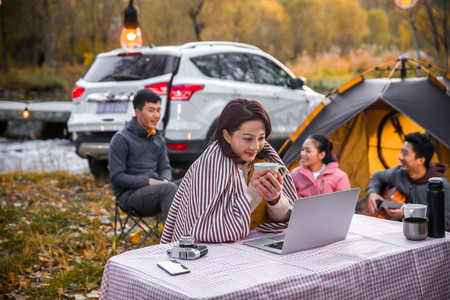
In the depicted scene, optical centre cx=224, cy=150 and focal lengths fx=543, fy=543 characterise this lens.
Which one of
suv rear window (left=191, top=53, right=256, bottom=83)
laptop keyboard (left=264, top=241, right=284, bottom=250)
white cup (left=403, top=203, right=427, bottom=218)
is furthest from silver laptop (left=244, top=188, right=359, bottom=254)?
suv rear window (left=191, top=53, right=256, bottom=83)

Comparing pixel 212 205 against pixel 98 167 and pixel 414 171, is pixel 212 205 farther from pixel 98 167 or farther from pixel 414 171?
pixel 98 167

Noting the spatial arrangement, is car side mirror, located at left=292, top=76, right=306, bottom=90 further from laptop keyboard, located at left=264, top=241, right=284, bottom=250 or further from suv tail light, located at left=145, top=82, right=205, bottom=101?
laptop keyboard, located at left=264, top=241, right=284, bottom=250

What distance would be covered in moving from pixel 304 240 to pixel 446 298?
72cm

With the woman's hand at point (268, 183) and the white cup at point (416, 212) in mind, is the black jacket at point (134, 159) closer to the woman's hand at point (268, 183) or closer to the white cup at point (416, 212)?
the woman's hand at point (268, 183)

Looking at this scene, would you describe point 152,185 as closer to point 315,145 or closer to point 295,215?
point 315,145

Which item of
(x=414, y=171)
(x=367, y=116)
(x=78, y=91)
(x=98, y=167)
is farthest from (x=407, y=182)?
(x=98, y=167)

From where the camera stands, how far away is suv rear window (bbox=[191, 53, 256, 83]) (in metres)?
6.58

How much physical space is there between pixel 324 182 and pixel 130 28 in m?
2.64

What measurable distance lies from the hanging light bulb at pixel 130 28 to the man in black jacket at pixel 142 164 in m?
1.34

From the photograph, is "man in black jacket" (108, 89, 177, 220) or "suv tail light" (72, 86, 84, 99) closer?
"man in black jacket" (108, 89, 177, 220)

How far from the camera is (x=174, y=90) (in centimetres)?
Answer: 614

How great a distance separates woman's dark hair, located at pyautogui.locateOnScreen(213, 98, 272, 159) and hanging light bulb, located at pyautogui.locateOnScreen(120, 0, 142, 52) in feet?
11.0

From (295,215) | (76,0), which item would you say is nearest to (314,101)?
(295,215)

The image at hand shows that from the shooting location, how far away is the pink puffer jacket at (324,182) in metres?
4.62
